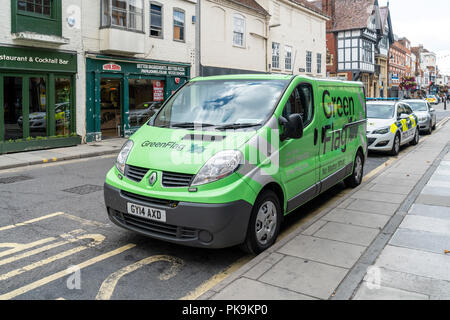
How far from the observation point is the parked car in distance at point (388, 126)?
1216 centimetres

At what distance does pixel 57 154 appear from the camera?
1264 centimetres

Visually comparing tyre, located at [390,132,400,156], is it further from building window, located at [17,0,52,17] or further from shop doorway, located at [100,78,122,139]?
building window, located at [17,0,52,17]

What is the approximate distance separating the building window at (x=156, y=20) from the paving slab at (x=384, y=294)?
16.4 meters

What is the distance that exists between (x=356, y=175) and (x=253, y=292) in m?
5.09

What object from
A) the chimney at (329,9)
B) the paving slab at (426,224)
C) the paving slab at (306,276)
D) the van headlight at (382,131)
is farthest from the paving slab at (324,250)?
the chimney at (329,9)

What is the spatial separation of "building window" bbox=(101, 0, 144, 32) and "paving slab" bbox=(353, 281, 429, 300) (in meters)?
14.6

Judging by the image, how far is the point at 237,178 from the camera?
4.04 metres

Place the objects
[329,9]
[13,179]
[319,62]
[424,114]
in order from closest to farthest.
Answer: [13,179] < [424,114] < [319,62] < [329,9]

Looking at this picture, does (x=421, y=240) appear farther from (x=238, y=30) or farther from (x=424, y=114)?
(x=238, y=30)

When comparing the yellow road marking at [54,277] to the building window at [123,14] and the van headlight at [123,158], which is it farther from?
the building window at [123,14]

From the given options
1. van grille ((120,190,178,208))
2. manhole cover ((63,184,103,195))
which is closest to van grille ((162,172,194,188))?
van grille ((120,190,178,208))

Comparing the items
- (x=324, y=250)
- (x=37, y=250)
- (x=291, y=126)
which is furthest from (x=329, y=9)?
(x=37, y=250)
